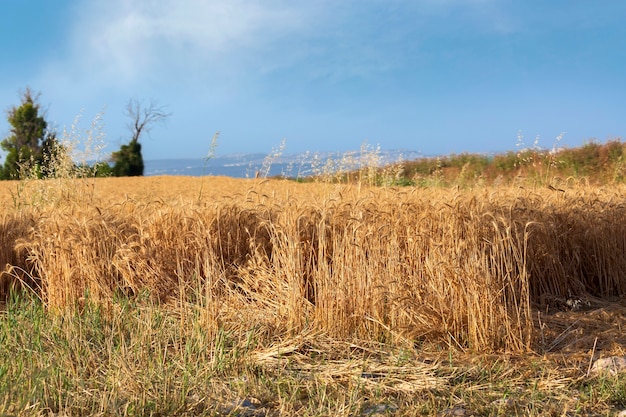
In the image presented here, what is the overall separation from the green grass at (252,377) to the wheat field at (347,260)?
0.18 m

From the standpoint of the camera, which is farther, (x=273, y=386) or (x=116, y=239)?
(x=116, y=239)

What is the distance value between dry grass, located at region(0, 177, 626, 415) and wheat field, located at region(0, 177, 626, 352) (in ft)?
0.05

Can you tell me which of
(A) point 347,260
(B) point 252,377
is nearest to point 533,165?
(A) point 347,260

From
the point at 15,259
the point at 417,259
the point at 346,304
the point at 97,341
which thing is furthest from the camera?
the point at 15,259

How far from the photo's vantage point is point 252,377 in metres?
2.76

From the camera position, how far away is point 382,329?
3416 mm

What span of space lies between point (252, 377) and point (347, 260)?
1.03 meters

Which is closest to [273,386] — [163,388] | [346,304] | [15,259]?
[163,388]

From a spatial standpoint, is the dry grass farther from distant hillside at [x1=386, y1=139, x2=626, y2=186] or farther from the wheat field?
distant hillside at [x1=386, y1=139, x2=626, y2=186]

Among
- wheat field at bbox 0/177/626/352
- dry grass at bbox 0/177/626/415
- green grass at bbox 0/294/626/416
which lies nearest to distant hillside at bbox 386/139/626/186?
wheat field at bbox 0/177/626/352

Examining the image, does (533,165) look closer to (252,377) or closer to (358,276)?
(358,276)

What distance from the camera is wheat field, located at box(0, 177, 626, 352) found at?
11.1 ft

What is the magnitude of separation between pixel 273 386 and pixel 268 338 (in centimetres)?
56

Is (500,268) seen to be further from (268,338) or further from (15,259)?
(15,259)
